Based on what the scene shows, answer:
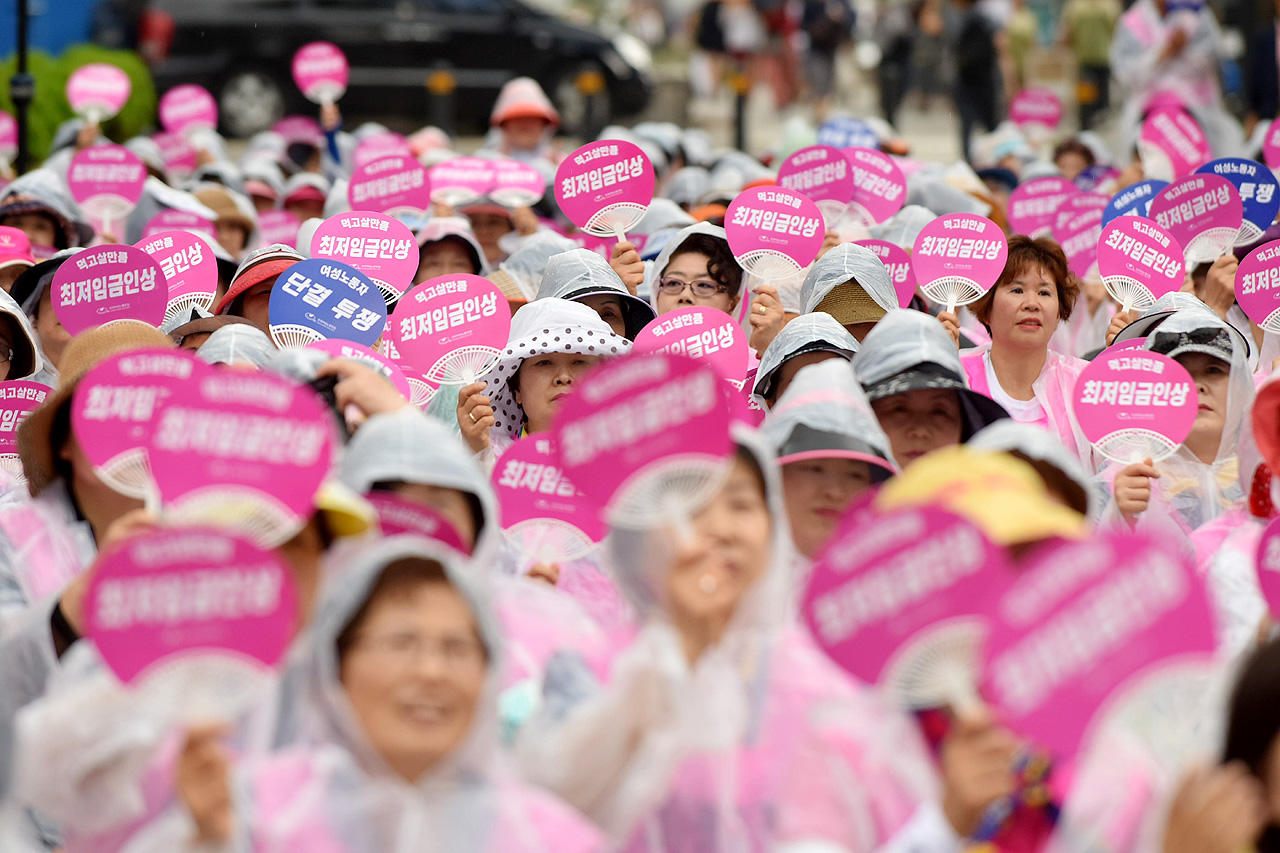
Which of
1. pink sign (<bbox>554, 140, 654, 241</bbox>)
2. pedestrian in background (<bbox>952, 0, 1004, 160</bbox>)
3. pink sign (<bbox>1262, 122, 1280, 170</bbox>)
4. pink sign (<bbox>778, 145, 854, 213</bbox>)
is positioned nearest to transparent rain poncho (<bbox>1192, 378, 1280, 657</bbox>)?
pink sign (<bbox>554, 140, 654, 241</bbox>)

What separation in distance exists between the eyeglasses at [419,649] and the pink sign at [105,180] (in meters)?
5.66

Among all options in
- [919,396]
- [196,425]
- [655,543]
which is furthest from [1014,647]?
[919,396]

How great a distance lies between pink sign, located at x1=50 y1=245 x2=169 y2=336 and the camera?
5.25m

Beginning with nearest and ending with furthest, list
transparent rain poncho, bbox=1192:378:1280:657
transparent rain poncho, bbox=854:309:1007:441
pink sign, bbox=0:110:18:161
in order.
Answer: transparent rain poncho, bbox=1192:378:1280:657
transparent rain poncho, bbox=854:309:1007:441
pink sign, bbox=0:110:18:161

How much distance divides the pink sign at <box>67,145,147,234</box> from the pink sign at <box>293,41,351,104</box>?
90.4 inches

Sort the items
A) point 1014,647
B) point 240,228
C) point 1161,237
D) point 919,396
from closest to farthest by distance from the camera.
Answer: point 1014,647, point 919,396, point 1161,237, point 240,228

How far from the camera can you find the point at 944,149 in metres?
16.3

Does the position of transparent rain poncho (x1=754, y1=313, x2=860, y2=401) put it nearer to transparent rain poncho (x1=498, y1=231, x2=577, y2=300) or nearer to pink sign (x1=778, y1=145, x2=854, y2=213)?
transparent rain poncho (x1=498, y1=231, x2=577, y2=300)

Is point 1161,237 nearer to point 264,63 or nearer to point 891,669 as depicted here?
point 891,669

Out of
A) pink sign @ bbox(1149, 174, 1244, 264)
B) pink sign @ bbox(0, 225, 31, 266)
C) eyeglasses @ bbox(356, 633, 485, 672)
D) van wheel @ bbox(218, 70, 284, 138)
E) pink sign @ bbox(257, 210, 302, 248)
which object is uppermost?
pink sign @ bbox(1149, 174, 1244, 264)

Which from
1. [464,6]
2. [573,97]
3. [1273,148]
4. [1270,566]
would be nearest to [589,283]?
[1270,566]

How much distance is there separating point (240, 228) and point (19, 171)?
1.92 meters

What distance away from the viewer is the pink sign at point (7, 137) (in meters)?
10.0

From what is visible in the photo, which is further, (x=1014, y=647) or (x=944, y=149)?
(x=944, y=149)
